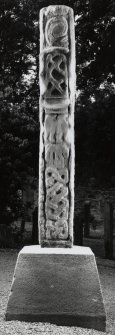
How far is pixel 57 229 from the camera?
582cm

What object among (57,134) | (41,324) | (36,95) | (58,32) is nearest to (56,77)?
(58,32)

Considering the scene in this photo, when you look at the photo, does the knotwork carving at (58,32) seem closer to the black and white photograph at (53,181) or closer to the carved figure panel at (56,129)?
the black and white photograph at (53,181)

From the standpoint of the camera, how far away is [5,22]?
21219 mm

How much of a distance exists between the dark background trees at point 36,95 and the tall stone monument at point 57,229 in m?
7.82

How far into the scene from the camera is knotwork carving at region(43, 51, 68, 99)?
5871mm

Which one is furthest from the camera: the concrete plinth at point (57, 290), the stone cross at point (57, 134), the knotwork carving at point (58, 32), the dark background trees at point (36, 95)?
the dark background trees at point (36, 95)

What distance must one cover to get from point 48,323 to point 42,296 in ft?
0.82

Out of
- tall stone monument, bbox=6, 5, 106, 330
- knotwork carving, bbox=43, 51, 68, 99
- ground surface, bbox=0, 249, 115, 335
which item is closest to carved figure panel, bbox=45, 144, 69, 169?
tall stone monument, bbox=6, 5, 106, 330

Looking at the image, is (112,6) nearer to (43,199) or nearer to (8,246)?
(8,246)

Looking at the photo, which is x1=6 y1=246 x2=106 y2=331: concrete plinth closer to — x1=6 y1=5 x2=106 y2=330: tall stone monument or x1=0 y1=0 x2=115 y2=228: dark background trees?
x1=6 y1=5 x2=106 y2=330: tall stone monument

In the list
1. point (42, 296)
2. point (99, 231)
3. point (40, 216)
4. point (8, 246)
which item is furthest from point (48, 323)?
point (99, 231)

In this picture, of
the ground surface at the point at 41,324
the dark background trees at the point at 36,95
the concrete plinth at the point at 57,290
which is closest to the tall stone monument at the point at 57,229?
the concrete plinth at the point at 57,290

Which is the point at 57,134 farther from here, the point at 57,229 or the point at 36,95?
the point at 36,95

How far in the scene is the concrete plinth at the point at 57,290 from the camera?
5.39 meters
